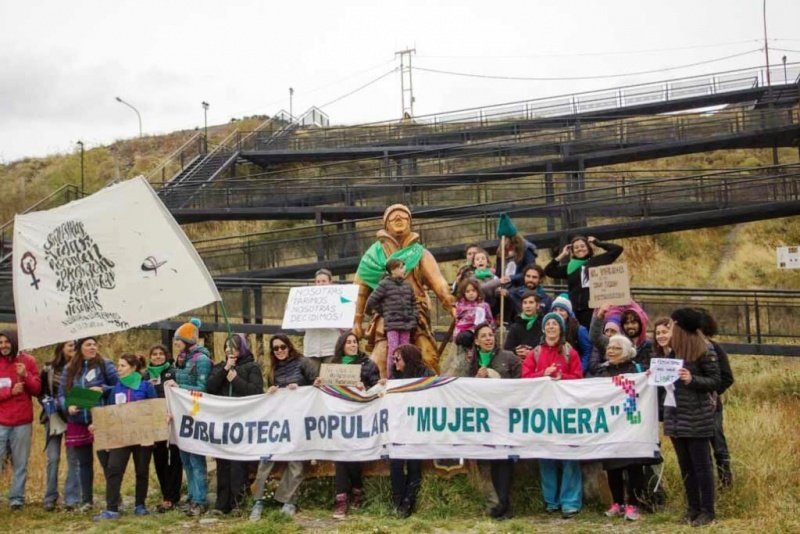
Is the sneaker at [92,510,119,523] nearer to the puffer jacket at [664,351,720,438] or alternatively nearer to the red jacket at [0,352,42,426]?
the red jacket at [0,352,42,426]

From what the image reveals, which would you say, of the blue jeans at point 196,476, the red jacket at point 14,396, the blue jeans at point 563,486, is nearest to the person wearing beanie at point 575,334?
the blue jeans at point 563,486

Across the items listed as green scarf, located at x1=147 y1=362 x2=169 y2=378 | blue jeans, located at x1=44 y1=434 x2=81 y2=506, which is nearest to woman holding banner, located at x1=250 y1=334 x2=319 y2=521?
green scarf, located at x1=147 y1=362 x2=169 y2=378

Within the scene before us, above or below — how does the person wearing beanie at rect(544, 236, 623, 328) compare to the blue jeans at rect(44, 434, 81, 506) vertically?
above

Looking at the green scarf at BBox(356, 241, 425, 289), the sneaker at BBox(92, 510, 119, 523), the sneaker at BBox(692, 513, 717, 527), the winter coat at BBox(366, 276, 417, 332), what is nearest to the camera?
the sneaker at BBox(692, 513, 717, 527)

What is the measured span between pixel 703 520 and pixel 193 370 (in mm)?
5475

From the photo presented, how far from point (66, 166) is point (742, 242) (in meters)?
28.6

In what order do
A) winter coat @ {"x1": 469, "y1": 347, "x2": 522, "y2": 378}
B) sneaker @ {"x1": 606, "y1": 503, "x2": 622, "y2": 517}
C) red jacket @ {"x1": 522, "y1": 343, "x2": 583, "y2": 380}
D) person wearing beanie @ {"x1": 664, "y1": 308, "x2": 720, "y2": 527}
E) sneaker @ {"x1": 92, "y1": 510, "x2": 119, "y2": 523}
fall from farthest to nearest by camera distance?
sneaker @ {"x1": 92, "y1": 510, "x2": 119, "y2": 523}, winter coat @ {"x1": 469, "y1": 347, "x2": 522, "y2": 378}, red jacket @ {"x1": 522, "y1": 343, "x2": 583, "y2": 380}, sneaker @ {"x1": 606, "y1": 503, "x2": 622, "y2": 517}, person wearing beanie @ {"x1": 664, "y1": 308, "x2": 720, "y2": 527}

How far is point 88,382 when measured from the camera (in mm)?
10031

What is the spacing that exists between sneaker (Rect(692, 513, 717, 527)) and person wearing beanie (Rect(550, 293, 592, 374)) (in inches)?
82.6

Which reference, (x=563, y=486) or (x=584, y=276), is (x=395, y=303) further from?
(x=563, y=486)

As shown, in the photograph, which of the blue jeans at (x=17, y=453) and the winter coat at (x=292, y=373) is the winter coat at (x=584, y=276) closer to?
the winter coat at (x=292, y=373)

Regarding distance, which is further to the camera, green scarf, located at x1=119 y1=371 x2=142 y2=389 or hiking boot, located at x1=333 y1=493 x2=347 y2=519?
green scarf, located at x1=119 y1=371 x2=142 y2=389

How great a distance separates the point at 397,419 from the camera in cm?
927

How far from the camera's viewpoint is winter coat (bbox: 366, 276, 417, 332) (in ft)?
34.9
